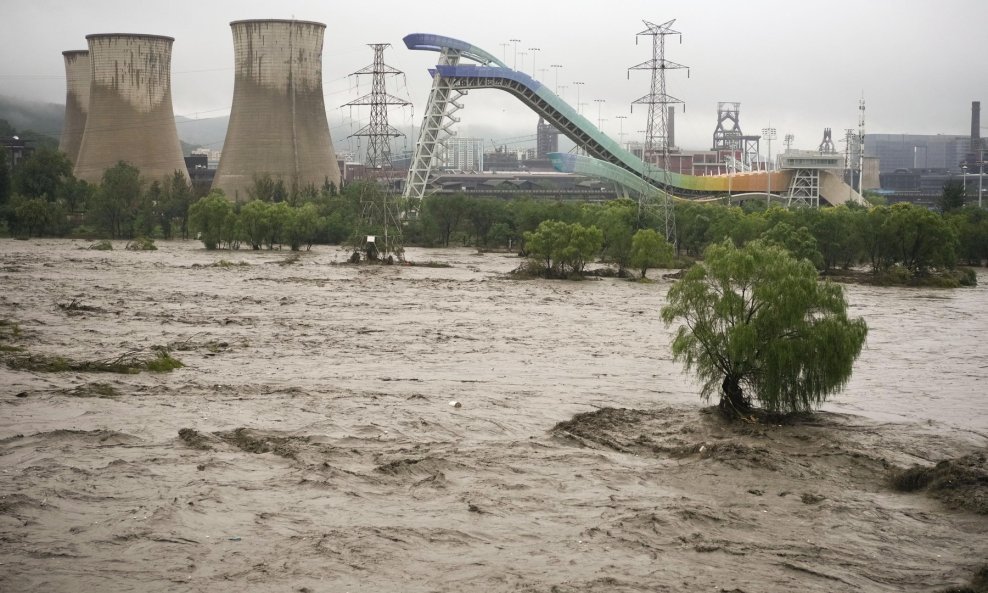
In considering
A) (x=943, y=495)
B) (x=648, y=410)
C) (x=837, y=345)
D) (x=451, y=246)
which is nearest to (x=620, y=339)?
(x=648, y=410)

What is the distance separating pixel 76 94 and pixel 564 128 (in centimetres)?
3092

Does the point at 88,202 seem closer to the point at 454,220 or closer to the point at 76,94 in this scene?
the point at 76,94

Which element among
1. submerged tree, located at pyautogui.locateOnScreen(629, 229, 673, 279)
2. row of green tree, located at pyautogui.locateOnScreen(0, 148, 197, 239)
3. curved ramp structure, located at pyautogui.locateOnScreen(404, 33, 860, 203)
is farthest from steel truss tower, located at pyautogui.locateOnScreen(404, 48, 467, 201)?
submerged tree, located at pyautogui.locateOnScreen(629, 229, 673, 279)

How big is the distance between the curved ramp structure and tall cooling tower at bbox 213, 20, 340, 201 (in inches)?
525

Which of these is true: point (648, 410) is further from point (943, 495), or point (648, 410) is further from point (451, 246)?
point (451, 246)

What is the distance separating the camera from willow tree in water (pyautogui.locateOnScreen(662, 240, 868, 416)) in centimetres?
1555

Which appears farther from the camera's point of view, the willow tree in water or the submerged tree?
the submerged tree

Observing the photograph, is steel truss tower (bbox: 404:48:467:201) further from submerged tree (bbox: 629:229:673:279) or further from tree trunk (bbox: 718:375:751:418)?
tree trunk (bbox: 718:375:751:418)

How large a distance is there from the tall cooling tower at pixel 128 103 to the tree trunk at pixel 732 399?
1976 inches

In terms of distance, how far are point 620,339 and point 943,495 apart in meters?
12.8

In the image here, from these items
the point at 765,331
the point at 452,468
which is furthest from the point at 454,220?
the point at 452,468

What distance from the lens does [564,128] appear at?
7662 cm

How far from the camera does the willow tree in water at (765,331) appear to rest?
15.6 metres

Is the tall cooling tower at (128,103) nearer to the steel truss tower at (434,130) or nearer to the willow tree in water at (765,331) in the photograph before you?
the steel truss tower at (434,130)
